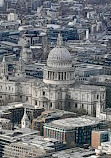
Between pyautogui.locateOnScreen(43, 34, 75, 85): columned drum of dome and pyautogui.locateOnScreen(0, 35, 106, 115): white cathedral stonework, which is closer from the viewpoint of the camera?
pyautogui.locateOnScreen(0, 35, 106, 115): white cathedral stonework

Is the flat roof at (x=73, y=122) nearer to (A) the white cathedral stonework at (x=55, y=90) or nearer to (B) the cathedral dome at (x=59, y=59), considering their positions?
(A) the white cathedral stonework at (x=55, y=90)

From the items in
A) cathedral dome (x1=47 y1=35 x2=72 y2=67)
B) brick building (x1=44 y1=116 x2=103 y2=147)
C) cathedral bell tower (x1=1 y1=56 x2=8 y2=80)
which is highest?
cathedral dome (x1=47 y1=35 x2=72 y2=67)

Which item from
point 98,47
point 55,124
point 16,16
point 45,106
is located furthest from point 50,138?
point 16,16

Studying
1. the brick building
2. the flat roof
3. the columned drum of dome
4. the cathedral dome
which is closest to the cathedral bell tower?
the columned drum of dome

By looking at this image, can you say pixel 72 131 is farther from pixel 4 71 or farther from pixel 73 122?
pixel 4 71

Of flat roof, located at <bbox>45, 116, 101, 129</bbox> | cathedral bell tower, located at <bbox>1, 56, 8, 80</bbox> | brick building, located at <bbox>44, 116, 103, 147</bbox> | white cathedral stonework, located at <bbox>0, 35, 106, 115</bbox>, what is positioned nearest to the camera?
brick building, located at <bbox>44, 116, 103, 147</bbox>

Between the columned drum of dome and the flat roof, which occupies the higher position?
the columned drum of dome

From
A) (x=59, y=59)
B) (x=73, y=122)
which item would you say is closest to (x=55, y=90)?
(x=59, y=59)

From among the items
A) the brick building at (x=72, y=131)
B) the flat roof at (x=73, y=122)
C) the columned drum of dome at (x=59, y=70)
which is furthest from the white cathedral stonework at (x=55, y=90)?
the brick building at (x=72, y=131)

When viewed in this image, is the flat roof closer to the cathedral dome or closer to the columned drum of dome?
the columned drum of dome
